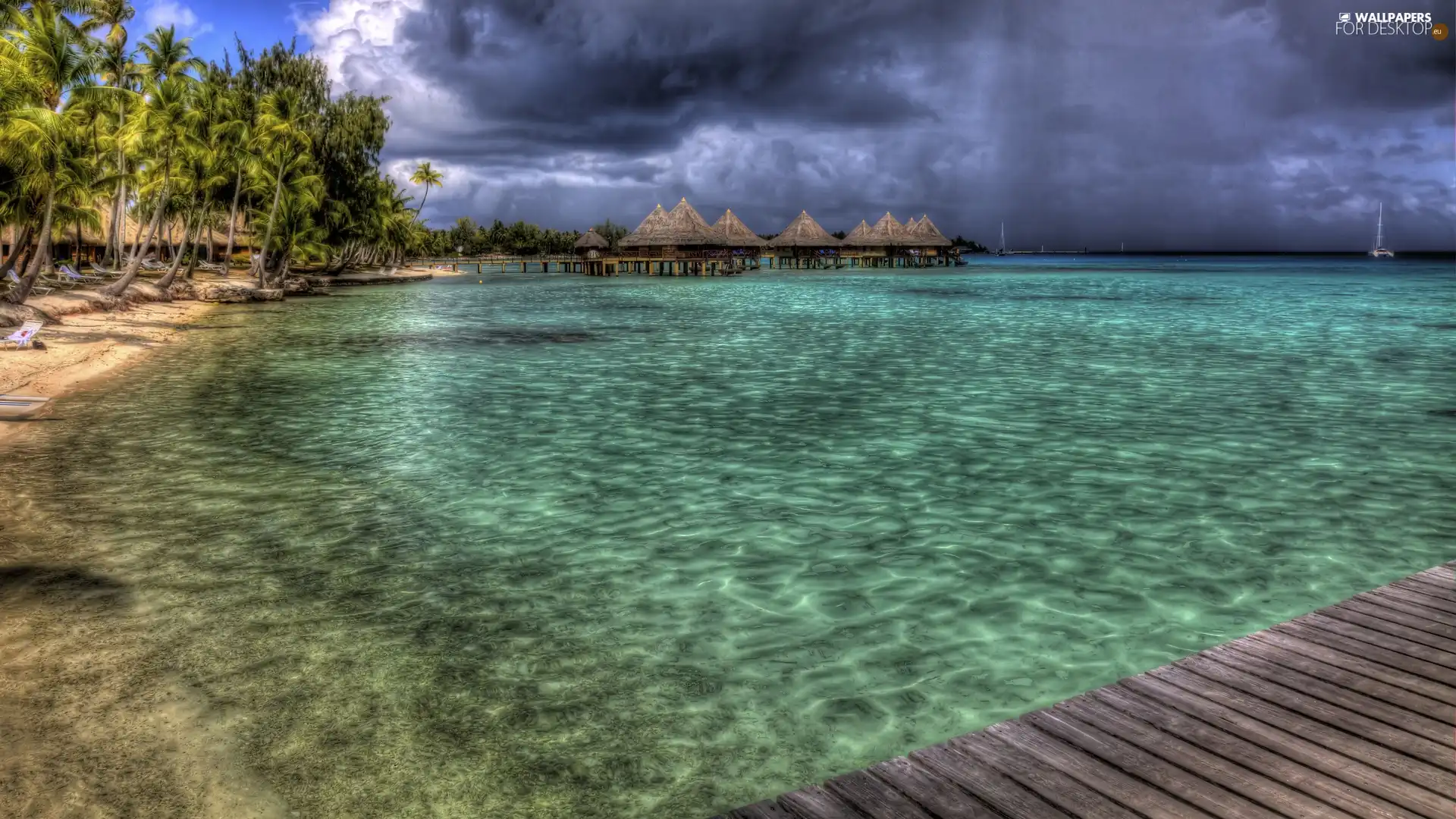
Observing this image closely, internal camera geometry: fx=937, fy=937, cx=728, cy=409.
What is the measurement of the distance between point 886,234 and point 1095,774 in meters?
77.4

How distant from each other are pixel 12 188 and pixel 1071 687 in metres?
25.2

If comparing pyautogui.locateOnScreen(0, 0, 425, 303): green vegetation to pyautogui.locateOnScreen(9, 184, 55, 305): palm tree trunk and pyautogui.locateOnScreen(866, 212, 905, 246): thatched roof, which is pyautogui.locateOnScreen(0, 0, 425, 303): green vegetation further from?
pyautogui.locateOnScreen(866, 212, 905, 246): thatched roof

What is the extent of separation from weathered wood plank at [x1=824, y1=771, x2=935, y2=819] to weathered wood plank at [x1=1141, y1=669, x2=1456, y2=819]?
1254 millimetres

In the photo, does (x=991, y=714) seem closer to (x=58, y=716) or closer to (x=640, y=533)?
(x=640, y=533)

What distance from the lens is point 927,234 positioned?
80812 mm

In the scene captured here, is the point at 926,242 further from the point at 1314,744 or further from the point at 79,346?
the point at 1314,744

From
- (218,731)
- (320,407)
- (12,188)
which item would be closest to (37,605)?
(218,731)

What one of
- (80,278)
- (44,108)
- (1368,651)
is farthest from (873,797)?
(80,278)

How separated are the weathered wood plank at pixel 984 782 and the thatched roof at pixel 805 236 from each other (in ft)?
246

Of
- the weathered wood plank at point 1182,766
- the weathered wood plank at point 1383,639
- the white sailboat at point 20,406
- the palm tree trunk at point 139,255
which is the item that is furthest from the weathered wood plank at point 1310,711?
the palm tree trunk at point 139,255

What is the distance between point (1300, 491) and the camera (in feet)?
26.8

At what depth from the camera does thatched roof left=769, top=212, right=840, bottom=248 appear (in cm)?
7688

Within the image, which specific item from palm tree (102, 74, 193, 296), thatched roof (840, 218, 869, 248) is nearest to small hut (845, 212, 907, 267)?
thatched roof (840, 218, 869, 248)

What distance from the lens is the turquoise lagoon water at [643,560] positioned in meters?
4.05
